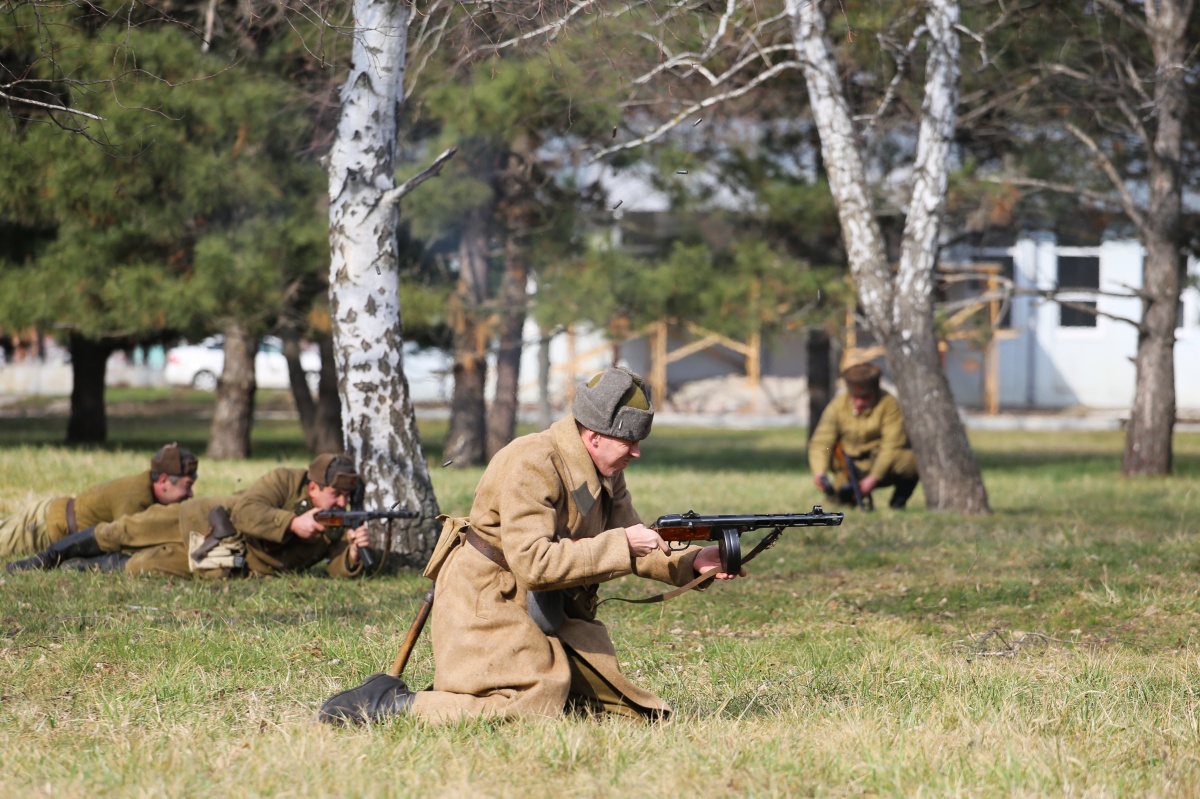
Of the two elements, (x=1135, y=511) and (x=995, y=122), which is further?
(x=995, y=122)

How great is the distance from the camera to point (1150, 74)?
16.8 meters

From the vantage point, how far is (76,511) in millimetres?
9602

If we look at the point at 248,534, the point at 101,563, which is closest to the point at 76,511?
the point at 101,563

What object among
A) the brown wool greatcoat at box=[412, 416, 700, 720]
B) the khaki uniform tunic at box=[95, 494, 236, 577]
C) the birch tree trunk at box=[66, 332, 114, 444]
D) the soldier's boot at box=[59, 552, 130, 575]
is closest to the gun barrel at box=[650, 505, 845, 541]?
the brown wool greatcoat at box=[412, 416, 700, 720]

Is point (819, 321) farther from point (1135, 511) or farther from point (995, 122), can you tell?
point (1135, 511)

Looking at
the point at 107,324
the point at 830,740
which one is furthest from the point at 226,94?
the point at 830,740

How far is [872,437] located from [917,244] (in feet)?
6.65

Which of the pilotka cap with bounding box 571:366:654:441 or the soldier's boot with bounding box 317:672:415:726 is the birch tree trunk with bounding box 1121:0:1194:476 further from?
the soldier's boot with bounding box 317:672:415:726

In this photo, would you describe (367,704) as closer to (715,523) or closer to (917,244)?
(715,523)

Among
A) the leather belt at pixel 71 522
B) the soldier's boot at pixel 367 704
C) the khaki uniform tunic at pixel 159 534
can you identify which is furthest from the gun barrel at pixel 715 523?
the leather belt at pixel 71 522

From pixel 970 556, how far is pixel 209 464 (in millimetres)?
10448

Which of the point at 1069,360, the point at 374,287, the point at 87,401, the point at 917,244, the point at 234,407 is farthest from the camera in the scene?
the point at 1069,360

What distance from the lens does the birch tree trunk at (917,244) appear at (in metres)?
12.2

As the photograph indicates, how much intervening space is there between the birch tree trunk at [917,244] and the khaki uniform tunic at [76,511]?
6552mm
